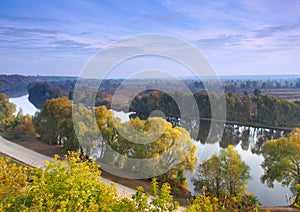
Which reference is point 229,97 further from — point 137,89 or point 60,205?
point 60,205

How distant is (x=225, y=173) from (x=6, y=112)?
2720 cm

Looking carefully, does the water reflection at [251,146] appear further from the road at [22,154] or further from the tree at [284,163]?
the road at [22,154]

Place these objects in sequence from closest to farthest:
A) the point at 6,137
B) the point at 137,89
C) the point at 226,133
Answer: the point at 137,89, the point at 6,137, the point at 226,133

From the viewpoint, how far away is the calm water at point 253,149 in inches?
676

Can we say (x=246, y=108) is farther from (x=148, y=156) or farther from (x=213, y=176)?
(x=148, y=156)

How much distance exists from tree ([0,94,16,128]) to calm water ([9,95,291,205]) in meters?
13.7

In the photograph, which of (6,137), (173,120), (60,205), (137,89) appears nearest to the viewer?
Result: (60,205)

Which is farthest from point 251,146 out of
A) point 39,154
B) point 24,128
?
point 24,128

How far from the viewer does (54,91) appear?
5722 centimetres

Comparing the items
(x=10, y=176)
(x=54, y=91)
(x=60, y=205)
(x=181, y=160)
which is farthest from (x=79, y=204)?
(x=54, y=91)

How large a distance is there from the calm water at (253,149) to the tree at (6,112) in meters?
13.7

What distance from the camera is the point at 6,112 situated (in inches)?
1345

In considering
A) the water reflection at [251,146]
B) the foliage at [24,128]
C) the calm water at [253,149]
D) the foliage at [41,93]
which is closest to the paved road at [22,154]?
the foliage at [24,128]

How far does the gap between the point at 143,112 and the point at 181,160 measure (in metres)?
28.1
